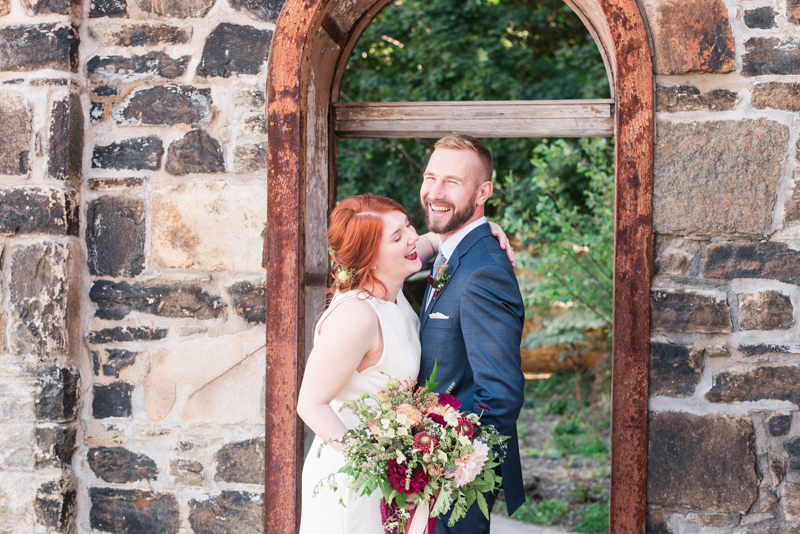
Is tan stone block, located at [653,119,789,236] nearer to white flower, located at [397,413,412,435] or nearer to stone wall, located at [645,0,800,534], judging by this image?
stone wall, located at [645,0,800,534]

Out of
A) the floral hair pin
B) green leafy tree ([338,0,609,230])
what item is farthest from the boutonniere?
green leafy tree ([338,0,609,230])

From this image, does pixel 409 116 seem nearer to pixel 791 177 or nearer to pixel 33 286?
pixel 791 177

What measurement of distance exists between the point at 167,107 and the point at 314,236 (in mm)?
761

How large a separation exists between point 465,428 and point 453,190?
0.88 meters

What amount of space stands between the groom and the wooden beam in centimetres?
29

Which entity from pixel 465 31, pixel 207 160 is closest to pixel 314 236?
pixel 207 160

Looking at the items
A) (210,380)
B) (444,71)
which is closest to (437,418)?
(210,380)

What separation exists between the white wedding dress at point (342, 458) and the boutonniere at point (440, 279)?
21 centimetres

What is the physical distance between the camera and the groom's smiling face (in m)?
2.19

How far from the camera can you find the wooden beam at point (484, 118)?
242cm

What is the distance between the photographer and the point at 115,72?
251 centimetres

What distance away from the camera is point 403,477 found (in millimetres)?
1609

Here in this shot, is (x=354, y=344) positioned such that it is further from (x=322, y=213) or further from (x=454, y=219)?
(x=322, y=213)

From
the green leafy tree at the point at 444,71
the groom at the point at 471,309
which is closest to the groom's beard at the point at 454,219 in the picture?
the groom at the point at 471,309
